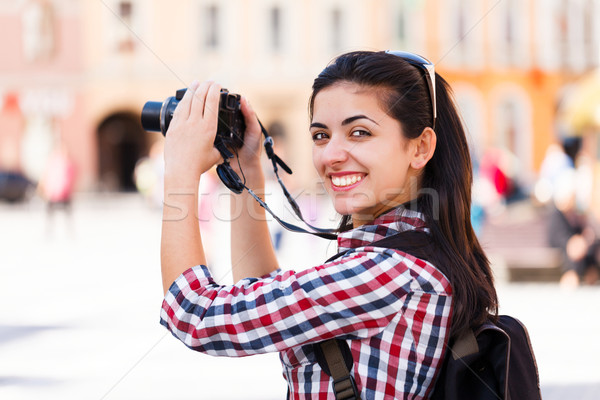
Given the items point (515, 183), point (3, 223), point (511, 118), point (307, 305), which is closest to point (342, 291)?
point (307, 305)

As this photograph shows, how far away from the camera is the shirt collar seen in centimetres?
134

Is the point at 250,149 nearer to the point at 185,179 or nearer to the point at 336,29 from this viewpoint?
the point at 185,179

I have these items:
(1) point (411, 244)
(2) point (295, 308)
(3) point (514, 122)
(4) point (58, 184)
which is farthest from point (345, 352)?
(3) point (514, 122)

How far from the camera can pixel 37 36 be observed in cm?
2381

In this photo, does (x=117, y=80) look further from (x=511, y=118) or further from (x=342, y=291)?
(x=342, y=291)

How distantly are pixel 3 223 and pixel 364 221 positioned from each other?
14789 mm

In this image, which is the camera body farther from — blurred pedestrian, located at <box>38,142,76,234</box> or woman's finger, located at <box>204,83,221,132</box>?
blurred pedestrian, located at <box>38,142,76,234</box>

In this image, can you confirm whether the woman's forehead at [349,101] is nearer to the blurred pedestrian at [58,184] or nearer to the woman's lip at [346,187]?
the woman's lip at [346,187]

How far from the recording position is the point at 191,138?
1279 millimetres

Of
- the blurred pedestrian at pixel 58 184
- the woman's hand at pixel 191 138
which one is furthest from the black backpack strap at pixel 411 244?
the blurred pedestrian at pixel 58 184

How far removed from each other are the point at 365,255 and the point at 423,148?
0.32 meters

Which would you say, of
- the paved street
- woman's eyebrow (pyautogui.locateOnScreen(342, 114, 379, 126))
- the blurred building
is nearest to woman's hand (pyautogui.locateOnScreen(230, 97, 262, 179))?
woman's eyebrow (pyautogui.locateOnScreen(342, 114, 379, 126))

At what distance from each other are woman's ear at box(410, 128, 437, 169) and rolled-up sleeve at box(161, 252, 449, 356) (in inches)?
10.4

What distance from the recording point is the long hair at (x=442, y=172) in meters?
1.30
